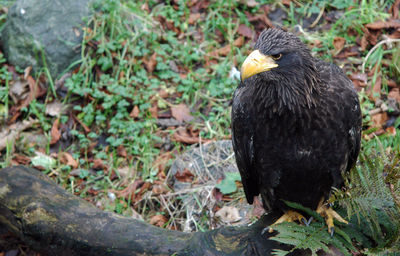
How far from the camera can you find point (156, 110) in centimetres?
557

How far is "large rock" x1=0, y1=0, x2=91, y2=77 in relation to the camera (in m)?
5.95

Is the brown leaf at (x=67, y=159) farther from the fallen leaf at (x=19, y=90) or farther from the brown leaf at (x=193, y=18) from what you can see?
the brown leaf at (x=193, y=18)

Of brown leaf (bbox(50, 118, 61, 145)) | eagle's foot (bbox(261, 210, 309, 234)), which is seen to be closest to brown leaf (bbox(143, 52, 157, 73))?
brown leaf (bbox(50, 118, 61, 145))

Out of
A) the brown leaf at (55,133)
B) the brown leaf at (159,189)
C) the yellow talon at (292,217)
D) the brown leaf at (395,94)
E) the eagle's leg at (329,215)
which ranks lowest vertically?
the brown leaf at (159,189)

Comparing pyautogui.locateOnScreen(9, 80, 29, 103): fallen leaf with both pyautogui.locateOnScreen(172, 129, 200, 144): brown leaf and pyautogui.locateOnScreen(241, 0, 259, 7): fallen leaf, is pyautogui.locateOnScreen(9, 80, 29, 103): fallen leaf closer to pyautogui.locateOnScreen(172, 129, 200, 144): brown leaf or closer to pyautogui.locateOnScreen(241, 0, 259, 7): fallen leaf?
pyautogui.locateOnScreen(172, 129, 200, 144): brown leaf

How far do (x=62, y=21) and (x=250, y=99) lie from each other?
3.92 metres

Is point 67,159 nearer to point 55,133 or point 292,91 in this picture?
point 55,133

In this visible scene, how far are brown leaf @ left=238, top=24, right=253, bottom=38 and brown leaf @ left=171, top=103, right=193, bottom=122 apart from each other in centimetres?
129

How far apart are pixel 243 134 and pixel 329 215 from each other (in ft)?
2.54

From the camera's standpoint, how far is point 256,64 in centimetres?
270

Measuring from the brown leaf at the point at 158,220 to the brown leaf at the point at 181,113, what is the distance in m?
1.34

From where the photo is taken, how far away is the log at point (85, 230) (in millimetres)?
3014

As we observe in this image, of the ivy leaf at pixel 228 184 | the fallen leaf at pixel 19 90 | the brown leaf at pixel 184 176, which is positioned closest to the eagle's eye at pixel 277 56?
the ivy leaf at pixel 228 184

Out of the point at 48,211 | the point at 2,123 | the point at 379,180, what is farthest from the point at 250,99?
the point at 2,123
